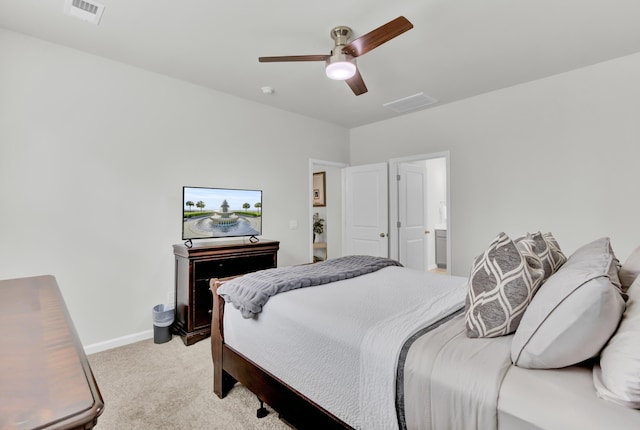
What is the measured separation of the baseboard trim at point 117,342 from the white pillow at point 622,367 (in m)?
3.49

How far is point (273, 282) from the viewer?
1879 mm

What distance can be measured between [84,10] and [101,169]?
4.25 ft

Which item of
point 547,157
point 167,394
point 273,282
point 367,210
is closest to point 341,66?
point 273,282

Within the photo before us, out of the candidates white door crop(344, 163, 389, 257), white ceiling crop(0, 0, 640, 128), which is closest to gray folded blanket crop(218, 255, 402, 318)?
white ceiling crop(0, 0, 640, 128)

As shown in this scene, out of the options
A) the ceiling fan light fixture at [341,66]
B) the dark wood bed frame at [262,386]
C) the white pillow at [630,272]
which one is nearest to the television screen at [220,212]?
the dark wood bed frame at [262,386]

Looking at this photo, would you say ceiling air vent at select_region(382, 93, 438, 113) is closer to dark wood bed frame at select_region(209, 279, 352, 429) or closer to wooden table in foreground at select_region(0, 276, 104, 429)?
dark wood bed frame at select_region(209, 279, 352, 429)

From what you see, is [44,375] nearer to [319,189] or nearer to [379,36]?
[379,36]

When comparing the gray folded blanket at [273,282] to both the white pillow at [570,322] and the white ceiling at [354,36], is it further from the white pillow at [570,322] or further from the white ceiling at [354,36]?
the white ceiling at [354,36]

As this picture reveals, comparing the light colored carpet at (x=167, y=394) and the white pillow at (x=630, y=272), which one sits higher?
the white pillow at (x=630, y=272)

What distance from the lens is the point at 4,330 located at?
0.95 metres

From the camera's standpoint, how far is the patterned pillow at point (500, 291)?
3.89ft

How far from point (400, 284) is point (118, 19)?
9.41 ft

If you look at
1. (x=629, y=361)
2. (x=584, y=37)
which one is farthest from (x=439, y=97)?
(x=629, y=361)

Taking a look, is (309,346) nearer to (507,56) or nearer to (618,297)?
(618,297)
